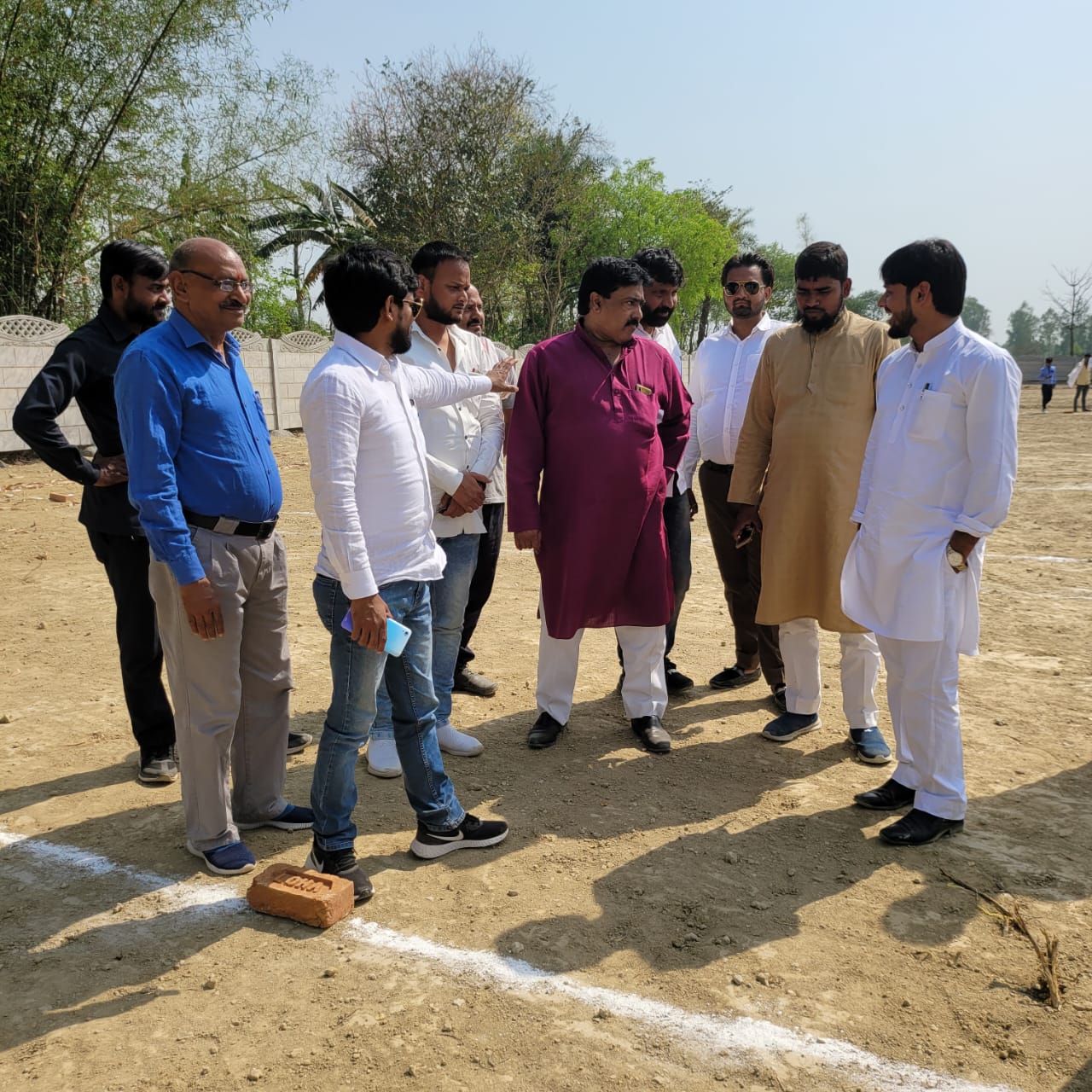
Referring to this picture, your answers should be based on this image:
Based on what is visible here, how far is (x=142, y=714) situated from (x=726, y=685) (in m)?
2.95

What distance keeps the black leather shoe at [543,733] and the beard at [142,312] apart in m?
2.38

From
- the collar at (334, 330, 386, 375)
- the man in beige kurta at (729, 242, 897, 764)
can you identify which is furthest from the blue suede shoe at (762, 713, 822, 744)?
the collar at (334, 330, 386, 375)

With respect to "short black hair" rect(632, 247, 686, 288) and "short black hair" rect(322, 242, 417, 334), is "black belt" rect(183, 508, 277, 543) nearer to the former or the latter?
"short black hair" rect(322, 242, 417, 334)

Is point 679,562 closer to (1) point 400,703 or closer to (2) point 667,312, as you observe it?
(2) point 667,312

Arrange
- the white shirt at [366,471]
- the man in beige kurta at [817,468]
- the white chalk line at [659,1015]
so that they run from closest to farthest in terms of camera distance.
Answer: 1. the white chalk line at [659,1015]
2. the white shirt at [366,471]
3. the man in beige kurta at [817,468]

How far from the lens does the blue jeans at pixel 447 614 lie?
432cm

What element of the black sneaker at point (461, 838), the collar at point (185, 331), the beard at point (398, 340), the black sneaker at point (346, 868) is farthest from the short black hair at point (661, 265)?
the black sneaker at point (346, 868)

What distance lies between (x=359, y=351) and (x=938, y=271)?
2.08 meters

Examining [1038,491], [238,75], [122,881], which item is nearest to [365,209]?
[238,75]

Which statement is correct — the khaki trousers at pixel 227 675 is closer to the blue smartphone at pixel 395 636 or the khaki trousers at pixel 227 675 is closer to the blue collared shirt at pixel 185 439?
the blue collared shirt at pixel 185 439

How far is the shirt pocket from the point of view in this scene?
3518 mm

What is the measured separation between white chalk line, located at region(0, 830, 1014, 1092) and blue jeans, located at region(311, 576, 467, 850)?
1.25ft

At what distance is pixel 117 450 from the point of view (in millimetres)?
4086

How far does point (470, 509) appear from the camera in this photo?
432 centimetres
